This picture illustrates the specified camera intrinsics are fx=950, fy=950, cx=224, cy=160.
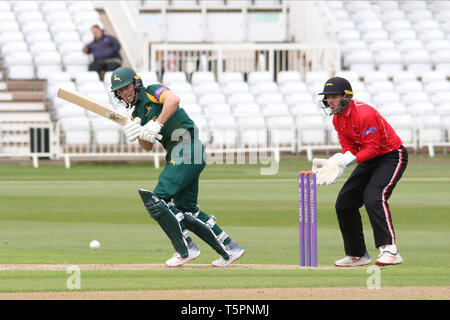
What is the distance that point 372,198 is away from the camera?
8.68 m

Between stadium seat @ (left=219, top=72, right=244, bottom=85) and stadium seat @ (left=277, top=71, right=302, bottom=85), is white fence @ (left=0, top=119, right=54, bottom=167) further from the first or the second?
stadium seat @ (left=277, top=71, right=302, bottom=85)

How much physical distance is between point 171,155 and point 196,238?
3.02m

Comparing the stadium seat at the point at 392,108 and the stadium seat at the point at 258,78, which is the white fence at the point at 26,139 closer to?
the stadium seat at the point at 258,78

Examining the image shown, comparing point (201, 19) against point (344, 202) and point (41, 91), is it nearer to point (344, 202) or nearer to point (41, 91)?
point (41, 91)

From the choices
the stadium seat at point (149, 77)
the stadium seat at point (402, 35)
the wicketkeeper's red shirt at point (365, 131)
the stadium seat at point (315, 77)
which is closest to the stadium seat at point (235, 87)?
the stadium seat at point (315, 77)

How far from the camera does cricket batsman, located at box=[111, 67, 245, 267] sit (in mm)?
8367

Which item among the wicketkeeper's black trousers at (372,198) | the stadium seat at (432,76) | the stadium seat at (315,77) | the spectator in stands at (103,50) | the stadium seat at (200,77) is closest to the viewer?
the wicketkeeper's black trousers at (372,198)

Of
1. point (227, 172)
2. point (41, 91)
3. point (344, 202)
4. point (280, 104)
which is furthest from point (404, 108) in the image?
point (344, 202)

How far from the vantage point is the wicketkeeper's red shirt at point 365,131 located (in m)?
8.60

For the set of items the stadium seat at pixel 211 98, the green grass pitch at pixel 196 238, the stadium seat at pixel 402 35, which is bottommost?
the green grass pitch at pixel 196 238


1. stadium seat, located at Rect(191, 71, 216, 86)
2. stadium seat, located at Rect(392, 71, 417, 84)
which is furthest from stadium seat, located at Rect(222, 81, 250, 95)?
stadium seat, located at Rect(392, 71, 417, 84)

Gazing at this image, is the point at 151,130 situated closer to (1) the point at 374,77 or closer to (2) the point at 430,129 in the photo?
(2) the point at 430,129

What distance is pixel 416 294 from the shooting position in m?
Answer: 6.96

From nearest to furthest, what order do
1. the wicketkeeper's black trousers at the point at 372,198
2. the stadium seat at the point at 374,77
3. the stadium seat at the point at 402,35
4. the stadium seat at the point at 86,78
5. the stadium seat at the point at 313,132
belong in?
the wicketkeeper's black trousers at the point at 372,198, the stadium seat at the point at 313,132, the stadium seat at the point at 86,78, the stadium seat at the point at 374,77, the stadium seat at the point at 402,35
